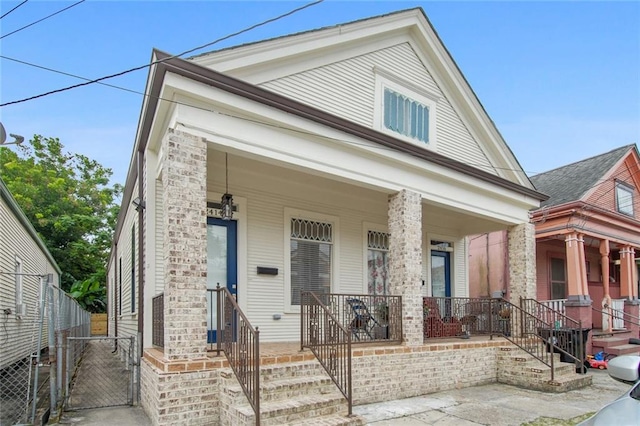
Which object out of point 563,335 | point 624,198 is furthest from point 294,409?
point 624,198

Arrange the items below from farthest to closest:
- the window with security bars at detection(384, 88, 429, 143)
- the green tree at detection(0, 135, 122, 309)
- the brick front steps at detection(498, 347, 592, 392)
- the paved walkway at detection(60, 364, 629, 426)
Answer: the green tree at detection(0, 135, 122, 309), the window with security bars at detection(384, 88, 429, 143), the brick front steps at detection(498, 347, 592, 392), the paved walkway at detection(60, 364, 629, 426)

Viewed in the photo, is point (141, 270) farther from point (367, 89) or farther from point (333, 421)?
point (367, 89)

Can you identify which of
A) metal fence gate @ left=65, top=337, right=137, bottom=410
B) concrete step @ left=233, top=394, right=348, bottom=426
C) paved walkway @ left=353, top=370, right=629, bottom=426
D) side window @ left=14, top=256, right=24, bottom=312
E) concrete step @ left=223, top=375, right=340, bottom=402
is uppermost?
side window @ left=14, top=256, right=24, bottom=312

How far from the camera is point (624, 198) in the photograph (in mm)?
16062

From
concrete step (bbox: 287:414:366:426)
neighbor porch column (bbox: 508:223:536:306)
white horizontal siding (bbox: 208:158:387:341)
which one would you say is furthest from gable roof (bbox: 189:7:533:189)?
concrete step (bbox: 287:414:366:426)

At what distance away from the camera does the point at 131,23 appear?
27.9 ft

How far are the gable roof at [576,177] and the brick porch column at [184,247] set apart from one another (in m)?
11.5

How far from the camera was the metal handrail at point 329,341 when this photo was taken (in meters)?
6.07

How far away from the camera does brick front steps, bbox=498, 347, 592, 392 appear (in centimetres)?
853

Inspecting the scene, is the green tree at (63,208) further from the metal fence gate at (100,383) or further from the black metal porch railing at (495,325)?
the black metal porch railing at (495,325)

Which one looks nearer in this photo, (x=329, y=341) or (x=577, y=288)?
(x=329, y=341)

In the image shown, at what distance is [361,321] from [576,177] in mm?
11170

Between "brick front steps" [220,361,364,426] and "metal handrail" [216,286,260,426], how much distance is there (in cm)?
16

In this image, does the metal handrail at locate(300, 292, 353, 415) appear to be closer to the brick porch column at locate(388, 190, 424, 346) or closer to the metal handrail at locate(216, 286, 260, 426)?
the metal handrail at locate(216, 286, 260, 426)
